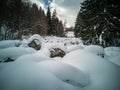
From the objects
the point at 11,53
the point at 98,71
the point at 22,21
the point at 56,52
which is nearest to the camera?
the point at 98,71

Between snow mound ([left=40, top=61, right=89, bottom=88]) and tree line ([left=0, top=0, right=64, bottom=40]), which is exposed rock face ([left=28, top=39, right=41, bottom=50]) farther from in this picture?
tree line ([left=0, top=0, right=64, bottom=40])

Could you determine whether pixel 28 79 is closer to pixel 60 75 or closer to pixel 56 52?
pixel 60 75

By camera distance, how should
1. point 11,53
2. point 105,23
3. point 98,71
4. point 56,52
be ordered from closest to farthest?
point 98,71 < point 11,53 < point 56,52 < point 105,23

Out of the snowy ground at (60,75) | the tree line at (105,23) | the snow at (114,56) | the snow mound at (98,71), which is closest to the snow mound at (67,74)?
the snowy ground at (60,75)

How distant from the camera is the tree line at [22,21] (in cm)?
2714

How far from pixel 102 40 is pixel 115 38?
110 cm

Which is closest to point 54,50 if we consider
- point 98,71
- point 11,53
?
point 11,53

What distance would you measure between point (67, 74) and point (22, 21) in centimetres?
3479

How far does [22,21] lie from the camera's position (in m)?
36.5

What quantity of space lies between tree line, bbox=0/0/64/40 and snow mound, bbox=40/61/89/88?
60.8ft

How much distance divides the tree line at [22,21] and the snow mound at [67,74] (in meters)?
18.5

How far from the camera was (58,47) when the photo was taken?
786 cm

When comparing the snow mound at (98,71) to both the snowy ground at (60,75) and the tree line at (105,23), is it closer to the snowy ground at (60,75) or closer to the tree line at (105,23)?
the snowy ground at (60,75)

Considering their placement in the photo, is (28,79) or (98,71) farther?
(98,71)
